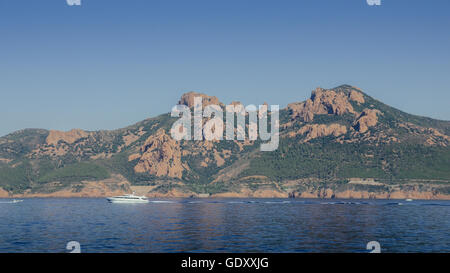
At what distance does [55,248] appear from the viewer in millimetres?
71812

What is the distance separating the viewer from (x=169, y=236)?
87750mm

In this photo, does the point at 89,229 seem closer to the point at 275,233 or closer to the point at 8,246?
the point at 8,246

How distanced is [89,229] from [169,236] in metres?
23.7

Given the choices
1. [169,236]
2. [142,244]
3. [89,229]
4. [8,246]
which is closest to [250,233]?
[169,236]
